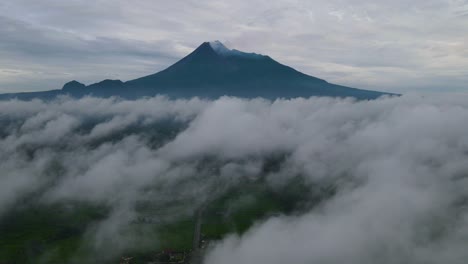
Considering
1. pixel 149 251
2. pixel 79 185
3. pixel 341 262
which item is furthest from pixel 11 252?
pixel 341 262

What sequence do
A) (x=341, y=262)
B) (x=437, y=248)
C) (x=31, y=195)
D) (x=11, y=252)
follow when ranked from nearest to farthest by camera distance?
1. (x=341, y=262)
2. (x=437, y=248)
3. (x=11, y=252)
4. (x=31, y=195)

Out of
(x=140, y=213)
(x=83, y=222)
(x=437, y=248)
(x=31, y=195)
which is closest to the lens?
(x=437, y=248)

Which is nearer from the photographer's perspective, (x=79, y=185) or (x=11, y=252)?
(x=11, y=252)

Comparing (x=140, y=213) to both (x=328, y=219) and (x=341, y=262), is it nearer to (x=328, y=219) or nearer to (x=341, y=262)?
(x=328, y=219)

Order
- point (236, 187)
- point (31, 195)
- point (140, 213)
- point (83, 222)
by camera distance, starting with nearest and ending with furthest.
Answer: point (83, 222) → point (140, 213) → point (31, 195) → point (236, 187)

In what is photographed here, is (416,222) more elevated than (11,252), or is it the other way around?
(416,222)

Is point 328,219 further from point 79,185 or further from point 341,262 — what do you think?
point 79,185

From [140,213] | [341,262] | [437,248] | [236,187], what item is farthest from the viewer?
[236,187]

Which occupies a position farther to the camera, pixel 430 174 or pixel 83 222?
pixel 430 174

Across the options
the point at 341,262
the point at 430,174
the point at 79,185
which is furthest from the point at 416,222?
the point at 79,185
